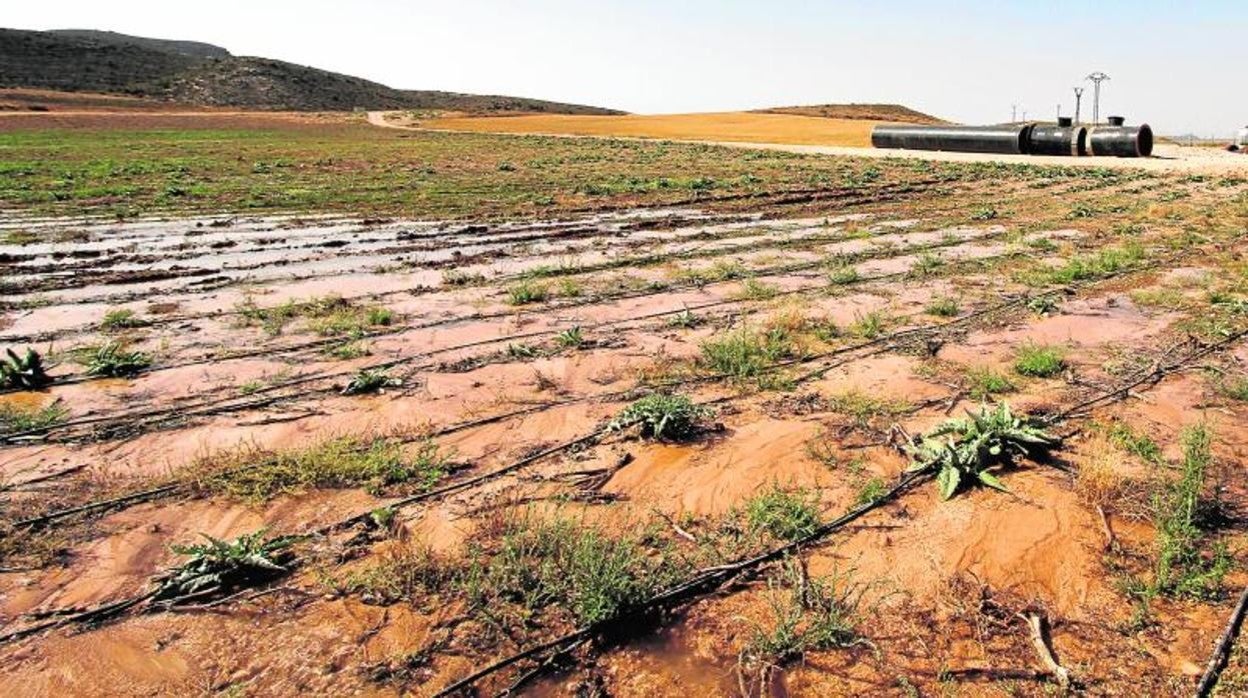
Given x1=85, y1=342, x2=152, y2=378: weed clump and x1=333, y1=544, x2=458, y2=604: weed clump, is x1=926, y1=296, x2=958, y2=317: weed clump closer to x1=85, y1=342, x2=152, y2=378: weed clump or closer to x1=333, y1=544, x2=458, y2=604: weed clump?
x1=333, y1=544, x2=458, y2=604: weed clump

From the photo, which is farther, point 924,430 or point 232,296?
point 232,296

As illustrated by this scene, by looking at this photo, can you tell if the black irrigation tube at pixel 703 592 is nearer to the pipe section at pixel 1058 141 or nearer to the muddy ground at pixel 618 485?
the muddy ground at pixel 618 485

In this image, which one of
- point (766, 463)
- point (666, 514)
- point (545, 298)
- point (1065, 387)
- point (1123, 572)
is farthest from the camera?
point (545, 298)

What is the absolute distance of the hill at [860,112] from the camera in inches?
3157

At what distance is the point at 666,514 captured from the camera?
15.0 feet

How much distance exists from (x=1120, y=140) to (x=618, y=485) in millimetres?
35869

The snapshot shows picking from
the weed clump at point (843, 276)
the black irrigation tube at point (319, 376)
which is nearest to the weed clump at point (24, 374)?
the black irrigation tube at point (319, 376)

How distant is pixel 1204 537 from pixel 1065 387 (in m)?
2.36

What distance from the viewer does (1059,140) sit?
112 ft

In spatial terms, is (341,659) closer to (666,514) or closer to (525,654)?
(525,654)

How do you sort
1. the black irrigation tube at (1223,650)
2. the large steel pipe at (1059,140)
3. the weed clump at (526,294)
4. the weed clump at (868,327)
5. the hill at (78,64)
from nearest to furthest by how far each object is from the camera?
the black irrigation tube at (1223,650) → the weed clump at (868,327) → the weed clump at (526,294) → the large steel pipe at (1059,140) → the hill at (78,64)

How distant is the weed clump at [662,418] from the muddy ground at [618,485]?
0.25ft

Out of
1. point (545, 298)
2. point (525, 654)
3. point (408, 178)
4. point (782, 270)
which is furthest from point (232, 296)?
point (408, 178)

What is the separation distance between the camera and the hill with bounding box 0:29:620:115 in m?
98.0
